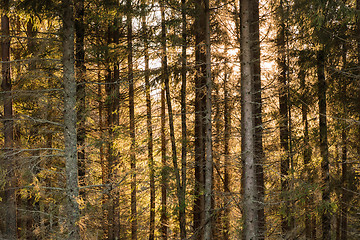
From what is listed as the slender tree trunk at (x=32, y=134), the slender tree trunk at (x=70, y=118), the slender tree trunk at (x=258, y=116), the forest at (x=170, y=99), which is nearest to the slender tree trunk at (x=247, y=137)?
the forest at (x=170, y=99)

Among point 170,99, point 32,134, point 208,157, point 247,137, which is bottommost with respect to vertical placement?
point 208,157

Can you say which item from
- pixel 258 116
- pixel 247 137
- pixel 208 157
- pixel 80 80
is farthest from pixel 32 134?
pixel 258 116

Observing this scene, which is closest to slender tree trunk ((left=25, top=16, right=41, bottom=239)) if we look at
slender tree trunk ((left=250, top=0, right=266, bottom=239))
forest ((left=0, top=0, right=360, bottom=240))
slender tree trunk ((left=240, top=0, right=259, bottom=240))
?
forest ((left=0, top=0, right=360, bottom=240))

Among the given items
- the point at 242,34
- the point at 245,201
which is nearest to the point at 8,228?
the point at 245,201

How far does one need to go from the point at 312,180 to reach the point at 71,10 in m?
9.38

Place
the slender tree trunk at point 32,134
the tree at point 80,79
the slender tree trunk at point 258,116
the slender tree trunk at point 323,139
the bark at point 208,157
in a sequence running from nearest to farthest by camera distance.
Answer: the slender tree trunk at point 32,134, the bark at point 208,157, the tree at point 80,79, the slender tree trunk at point 258,116, the slender tree trunk at point 323,139

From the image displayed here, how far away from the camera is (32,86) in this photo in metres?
10.4

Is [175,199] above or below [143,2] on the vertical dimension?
below

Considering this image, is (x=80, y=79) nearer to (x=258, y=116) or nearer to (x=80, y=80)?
(x=80, y=80)

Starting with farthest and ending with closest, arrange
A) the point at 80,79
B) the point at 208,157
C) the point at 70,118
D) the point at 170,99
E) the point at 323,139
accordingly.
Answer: the point at 170,99 < the point at 323,139 < the point at 80,79 < the point at 208,157 < the point at 70,118

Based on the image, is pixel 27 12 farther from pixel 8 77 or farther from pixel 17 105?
pixel 17 105

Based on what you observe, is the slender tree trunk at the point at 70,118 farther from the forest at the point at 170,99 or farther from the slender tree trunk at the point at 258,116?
the slender tree trunk at the point at 258,116

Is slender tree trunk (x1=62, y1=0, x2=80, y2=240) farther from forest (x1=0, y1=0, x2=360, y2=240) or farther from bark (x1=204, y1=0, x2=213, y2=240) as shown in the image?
bark (x1=204, y1=0, x2=213, y2=240)

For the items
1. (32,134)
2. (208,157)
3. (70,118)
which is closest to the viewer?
(70,118)
